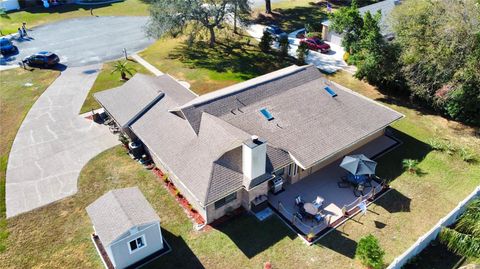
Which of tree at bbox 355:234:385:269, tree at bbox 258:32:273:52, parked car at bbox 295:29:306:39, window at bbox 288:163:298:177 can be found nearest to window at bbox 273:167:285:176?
window at bbox 288:163:298:177

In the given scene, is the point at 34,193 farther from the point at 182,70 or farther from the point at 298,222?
the point at 182,70

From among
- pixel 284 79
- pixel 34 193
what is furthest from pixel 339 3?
pixel 34 193

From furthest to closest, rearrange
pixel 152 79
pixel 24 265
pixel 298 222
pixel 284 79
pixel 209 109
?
pixel 152 79, pixel 284 79, pixel 209 109, pixel 298 222, pixel 24 265

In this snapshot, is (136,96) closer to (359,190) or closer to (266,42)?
(359,190)

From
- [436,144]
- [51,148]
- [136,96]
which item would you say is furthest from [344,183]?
[51,148]

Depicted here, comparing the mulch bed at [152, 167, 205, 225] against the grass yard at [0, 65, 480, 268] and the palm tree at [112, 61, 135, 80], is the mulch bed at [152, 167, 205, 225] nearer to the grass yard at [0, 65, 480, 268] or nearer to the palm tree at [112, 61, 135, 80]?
the grass yard at [0, 65, 480, 268]

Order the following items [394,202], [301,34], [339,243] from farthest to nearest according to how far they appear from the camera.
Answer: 1. [301,34]
2. [394,202]
3. [339,243]

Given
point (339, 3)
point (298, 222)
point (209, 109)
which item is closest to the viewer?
point (298, 222)
